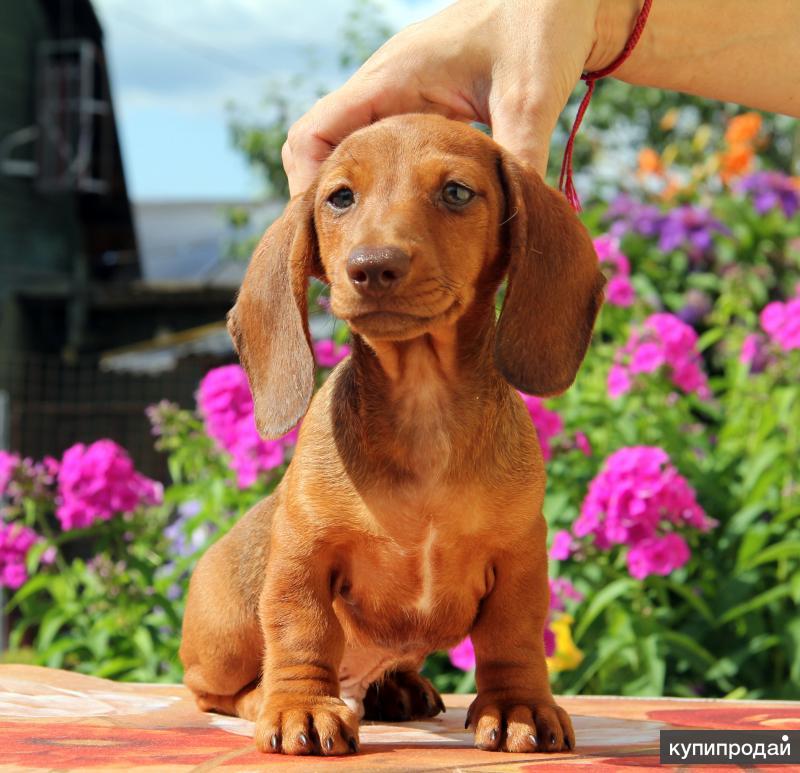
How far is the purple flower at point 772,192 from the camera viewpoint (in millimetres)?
7023

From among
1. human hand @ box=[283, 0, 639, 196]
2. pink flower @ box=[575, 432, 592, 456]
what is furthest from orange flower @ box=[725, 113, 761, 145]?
human hand @ box=[283, 0, 639, 196]

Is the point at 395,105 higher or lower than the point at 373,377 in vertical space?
higher

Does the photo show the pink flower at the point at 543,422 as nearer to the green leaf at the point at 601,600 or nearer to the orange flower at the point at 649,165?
the green leaf at the point at 601,600

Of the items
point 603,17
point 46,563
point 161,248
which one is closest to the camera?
point 603,17

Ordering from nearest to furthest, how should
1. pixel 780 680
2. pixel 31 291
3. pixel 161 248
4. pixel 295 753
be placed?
pixel 295 753 < pixel 780 680 < pixel 31 291 < pixel 161 248

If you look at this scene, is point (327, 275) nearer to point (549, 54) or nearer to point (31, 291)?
point (549, 54)

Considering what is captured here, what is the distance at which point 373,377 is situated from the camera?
2.41 meters

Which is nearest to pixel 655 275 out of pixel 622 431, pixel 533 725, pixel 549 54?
pixel 622 431

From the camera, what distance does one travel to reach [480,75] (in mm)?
2658

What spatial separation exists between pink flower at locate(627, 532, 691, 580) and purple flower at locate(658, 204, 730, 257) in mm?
3215

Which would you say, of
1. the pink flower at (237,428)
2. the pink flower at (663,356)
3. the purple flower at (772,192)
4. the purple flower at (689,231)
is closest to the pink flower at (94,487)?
the pink flower at (237,428)

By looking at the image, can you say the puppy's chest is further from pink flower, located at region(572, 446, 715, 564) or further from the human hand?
pink flower, located at region(572, 446, 715, 564)

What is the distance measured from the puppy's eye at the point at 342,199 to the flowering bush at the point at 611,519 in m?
1.37

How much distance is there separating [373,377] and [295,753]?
76cm
